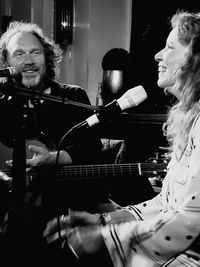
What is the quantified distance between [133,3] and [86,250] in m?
4.42

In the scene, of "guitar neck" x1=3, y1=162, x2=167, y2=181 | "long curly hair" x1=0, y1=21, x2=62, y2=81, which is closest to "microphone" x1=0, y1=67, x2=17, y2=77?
"guitar neck" x1=3, y1=162, x2=167, y2=181

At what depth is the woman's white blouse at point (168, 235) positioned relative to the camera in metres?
1.17

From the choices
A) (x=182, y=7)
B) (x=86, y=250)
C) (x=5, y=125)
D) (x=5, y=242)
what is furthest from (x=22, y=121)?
(x=182, y=7)

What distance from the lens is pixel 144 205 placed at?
1.67 m

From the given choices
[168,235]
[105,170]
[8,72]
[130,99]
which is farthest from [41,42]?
[168,235]

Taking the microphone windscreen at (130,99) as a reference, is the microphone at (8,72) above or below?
above

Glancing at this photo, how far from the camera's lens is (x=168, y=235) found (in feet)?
3.84

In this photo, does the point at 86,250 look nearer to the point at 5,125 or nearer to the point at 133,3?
the point at 5,125

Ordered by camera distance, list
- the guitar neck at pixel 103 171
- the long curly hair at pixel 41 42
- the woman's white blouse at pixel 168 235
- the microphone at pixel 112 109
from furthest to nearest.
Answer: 1. the long curly hair at pixel 41 42
2. the guitar neck at pixel 103 171
3. the microphone at pixel 112 109
4. the woman's white blouse at pixel 168 235

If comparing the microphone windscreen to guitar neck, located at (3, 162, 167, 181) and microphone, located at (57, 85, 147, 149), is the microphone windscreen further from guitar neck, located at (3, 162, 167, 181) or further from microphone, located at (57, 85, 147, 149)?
guitar neck, located at (3, 162, 167, 181)

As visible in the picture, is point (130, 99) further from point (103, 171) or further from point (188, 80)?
point (103, 171)

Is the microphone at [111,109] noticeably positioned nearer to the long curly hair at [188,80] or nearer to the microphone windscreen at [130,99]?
the microphone windscreen at [130,99]

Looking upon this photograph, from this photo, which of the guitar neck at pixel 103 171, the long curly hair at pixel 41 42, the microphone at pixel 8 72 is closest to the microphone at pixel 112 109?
the microphone at pixel 8 72

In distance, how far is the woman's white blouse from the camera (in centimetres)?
117
